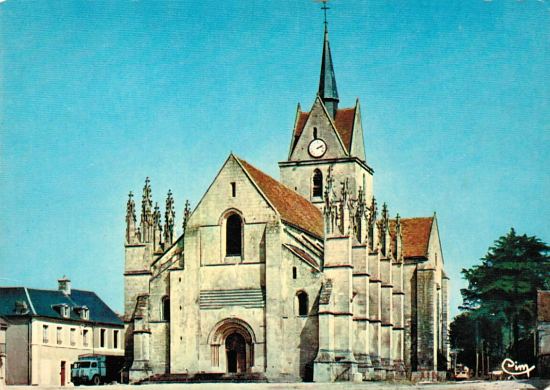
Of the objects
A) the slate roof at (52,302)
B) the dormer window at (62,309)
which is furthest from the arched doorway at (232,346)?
the dormer window at (62,309)

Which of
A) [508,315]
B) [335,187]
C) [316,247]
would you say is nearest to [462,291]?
[508,315]

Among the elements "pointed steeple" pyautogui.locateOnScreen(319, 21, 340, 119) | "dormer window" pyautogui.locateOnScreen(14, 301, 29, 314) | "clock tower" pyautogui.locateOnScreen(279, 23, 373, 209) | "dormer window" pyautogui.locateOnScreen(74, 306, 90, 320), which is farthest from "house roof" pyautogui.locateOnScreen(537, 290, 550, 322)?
"dormer window" pyautogui.locateOnScreen(14, 301, 29, 314)

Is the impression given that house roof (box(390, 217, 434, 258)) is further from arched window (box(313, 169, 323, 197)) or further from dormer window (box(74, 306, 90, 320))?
dormer window (box(74, 306, 90, 320))

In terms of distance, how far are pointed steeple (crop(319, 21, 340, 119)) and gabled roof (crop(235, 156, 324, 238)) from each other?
36.1ft

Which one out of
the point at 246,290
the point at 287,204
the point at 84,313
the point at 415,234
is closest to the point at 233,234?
the point at 246,290

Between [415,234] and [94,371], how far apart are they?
96.1ft

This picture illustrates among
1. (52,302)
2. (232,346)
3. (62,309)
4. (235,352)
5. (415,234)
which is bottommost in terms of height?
(235,352)

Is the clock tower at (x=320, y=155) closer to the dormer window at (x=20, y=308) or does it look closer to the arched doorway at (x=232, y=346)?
the arched doorway at (x=232, y=346)

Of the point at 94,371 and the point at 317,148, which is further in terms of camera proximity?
the point at 317,148

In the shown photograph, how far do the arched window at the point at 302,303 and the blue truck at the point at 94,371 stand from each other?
11.2 meters

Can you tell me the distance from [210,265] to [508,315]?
2851 cm

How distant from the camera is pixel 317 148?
79000 mm

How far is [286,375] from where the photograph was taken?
56250 mm

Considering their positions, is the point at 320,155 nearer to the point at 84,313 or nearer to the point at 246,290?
the point at 84,313
